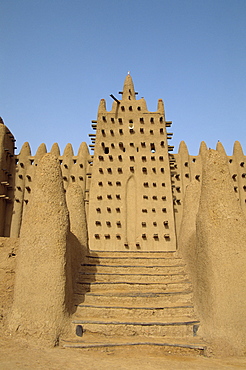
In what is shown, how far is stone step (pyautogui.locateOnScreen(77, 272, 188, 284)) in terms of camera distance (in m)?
10.2

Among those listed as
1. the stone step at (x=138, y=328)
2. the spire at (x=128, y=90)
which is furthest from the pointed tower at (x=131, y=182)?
the stone step at (x=138, y=328)


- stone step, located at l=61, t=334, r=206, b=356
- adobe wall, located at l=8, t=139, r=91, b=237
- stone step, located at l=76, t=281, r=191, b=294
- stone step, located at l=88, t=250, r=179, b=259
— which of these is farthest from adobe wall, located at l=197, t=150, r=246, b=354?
adobe wall, located at l=8, t=139, r=91, b=237

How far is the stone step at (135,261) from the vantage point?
11273 mm

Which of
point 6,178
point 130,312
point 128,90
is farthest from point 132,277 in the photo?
point 128,90

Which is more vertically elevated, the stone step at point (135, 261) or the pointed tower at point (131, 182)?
the pointed tower at point (131, 182)

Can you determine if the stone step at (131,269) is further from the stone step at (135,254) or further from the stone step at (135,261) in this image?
the stone step at (135,254)

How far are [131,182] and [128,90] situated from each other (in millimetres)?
8082

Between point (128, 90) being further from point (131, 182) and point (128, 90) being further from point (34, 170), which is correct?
point (34, 170)

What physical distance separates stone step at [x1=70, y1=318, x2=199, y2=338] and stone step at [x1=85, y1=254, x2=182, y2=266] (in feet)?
10.2

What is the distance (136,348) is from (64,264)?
9.20 feet

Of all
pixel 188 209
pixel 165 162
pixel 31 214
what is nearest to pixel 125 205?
pixel 165 162

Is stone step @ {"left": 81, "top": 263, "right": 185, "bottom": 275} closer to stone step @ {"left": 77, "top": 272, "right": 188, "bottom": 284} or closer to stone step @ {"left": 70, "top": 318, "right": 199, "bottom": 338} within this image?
stone step @ {"left": 77, "top": 272, "right": 188, "bottom": 284}

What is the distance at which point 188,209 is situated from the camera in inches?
492

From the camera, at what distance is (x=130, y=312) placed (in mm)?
8664
